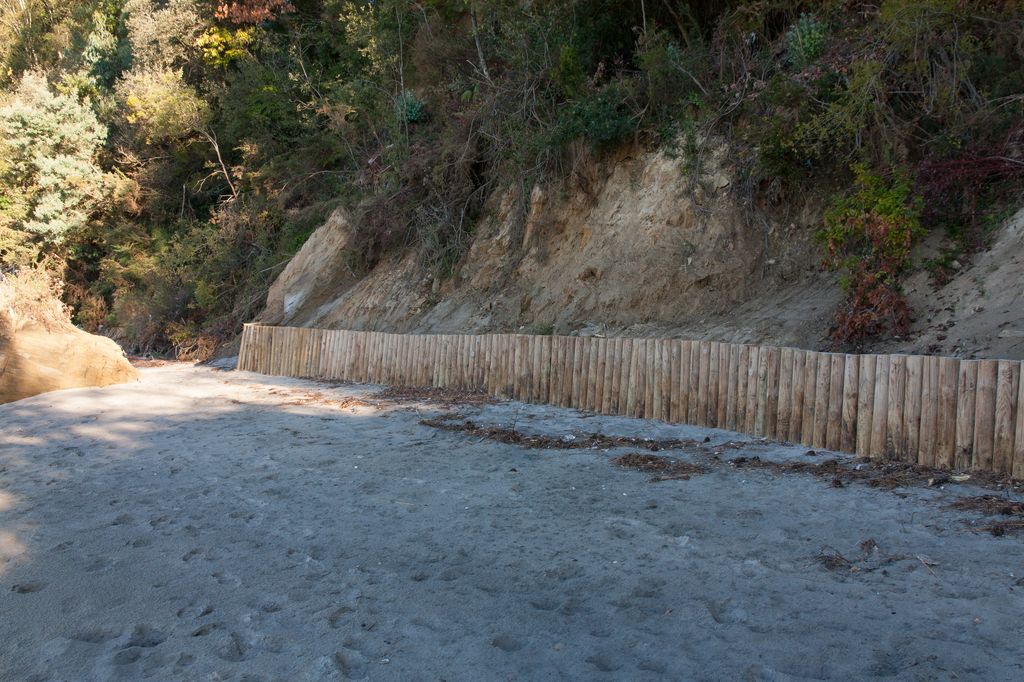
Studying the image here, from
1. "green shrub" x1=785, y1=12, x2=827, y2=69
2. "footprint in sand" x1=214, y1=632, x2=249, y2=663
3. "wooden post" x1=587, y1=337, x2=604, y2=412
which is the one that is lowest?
"footprint in sand" x1=214, y1=632, x2=249, y2=663

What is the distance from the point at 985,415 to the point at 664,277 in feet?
21.8

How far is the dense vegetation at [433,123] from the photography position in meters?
9.18

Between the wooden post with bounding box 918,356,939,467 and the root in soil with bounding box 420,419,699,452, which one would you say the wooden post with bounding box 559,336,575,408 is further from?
the wooden post with bounding box 918,356,939,467

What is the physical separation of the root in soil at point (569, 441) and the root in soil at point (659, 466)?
0.44 meters

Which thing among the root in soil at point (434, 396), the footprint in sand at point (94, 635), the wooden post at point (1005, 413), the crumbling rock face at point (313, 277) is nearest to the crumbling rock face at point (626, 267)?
the crumbling rock face at point (313, 277)

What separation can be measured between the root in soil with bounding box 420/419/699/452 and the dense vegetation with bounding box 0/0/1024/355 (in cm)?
294

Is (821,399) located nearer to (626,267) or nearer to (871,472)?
(871,472)

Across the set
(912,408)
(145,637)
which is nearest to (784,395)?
(912,408)

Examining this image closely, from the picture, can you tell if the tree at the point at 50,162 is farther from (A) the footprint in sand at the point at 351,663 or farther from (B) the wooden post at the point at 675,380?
(A) the footprint in sand at the point at 351,663

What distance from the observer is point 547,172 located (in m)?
14.6

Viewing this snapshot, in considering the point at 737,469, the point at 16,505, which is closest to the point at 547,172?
the point at 737,469

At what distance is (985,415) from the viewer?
5.58 meters

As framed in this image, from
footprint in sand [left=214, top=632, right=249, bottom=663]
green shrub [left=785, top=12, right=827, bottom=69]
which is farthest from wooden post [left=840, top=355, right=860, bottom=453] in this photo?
green shrub [left=785, top=12, right=827, bottom=69]

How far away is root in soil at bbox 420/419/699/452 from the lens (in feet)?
23.8
